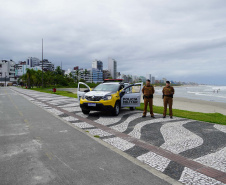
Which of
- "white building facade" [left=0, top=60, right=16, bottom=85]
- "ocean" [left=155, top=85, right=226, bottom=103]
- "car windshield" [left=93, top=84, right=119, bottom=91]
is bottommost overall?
"ocean" [left=155, top=85, right=226, bottom=103]

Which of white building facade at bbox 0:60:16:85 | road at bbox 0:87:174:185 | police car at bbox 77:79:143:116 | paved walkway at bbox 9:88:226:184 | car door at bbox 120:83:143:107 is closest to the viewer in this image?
road at bbox 0:87:174:185

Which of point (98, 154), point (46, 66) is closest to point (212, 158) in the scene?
point (98, 154)

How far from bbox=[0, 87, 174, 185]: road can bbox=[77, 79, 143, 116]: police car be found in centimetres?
353

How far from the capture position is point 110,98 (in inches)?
397

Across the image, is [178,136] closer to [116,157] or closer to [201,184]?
[116,157]

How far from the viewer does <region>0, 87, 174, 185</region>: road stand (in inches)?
135

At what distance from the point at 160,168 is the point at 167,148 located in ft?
4.49

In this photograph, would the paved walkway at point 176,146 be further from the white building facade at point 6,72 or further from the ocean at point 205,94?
the white building facade at point 6,72

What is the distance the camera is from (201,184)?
3.31m

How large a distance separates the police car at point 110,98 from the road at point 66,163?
3.53m

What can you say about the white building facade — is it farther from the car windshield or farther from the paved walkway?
the paved walkway

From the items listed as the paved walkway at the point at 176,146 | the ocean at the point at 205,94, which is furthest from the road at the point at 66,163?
the ocean at the point at 205,94

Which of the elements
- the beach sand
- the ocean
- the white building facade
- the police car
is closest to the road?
the police car

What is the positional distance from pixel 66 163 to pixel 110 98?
610cm
